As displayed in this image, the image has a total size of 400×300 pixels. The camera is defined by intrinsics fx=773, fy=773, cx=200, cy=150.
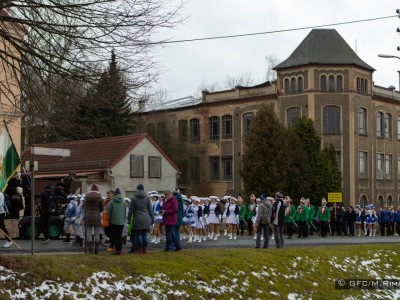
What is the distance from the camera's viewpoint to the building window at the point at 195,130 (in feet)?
252

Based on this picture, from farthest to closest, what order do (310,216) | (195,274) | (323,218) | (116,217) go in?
(323,218)
(310,216)
(116,217)
(195,274)

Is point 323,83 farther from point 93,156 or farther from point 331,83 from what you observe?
point 93,156

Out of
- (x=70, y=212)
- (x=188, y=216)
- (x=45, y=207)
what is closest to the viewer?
(x=45, y=207)

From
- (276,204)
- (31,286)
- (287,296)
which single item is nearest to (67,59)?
(31,286)

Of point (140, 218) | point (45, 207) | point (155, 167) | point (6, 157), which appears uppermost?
point (155, 167)

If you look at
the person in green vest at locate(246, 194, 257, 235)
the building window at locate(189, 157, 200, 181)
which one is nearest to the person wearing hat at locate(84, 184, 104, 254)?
the person in green vest at locate(246, 194, 257, 235)

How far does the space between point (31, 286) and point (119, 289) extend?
2043mm

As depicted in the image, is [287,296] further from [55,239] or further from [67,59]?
[55,239]

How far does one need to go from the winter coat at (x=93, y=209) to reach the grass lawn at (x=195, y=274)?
1.41m

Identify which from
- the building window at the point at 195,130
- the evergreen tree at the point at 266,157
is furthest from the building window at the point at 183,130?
the evergreen tree at the point at 266,157

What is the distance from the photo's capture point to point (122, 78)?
1755 cm

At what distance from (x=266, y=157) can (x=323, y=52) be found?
15.9 metres

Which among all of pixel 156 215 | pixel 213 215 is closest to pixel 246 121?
pixel 213 215

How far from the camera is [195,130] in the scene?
7731cm
